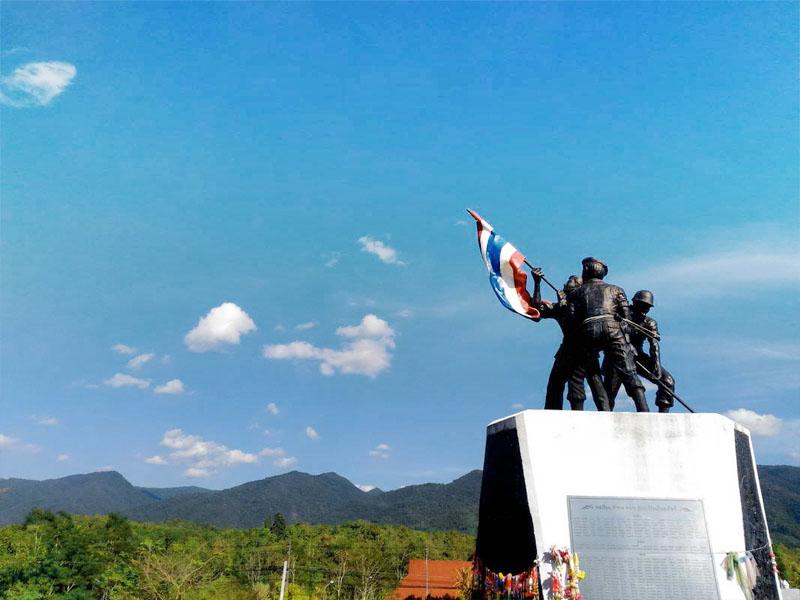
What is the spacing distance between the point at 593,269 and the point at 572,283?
0.37 meters

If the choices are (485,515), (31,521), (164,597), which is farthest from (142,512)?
(485,515)

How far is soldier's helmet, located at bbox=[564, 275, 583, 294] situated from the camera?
816 cm

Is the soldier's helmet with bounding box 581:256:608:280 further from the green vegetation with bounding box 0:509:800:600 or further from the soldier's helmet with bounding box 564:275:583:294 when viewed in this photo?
the green vegetation with bounding box 0:509:800:600

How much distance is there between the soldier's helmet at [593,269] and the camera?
7.96 meters

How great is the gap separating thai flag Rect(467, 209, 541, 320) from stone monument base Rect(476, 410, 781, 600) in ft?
6.42

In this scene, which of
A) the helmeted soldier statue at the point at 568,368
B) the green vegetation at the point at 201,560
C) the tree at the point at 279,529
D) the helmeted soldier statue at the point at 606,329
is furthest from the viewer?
the tree at the point at 279,529

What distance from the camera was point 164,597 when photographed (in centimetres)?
2850

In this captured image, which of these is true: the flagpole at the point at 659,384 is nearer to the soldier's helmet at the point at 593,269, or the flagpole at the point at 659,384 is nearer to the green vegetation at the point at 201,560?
the soldier's helmet at the point at 593,269

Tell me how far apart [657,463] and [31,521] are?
2645 inches

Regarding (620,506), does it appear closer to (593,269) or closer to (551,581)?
(551,581)

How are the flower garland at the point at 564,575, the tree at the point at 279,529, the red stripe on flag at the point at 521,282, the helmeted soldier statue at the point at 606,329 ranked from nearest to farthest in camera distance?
the flower garland at the point at 564,575 → the helmeted soldier statue at the point at 606,329 → the red stripe on flag at the point at 521,282 → the tree at the point at 279,529

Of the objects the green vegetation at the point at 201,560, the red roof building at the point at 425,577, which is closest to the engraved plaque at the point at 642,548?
the green vegetation at the point at 201,560

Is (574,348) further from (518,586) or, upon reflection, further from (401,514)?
(401,514)

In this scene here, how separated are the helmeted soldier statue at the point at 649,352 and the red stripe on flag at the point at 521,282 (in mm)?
1232
